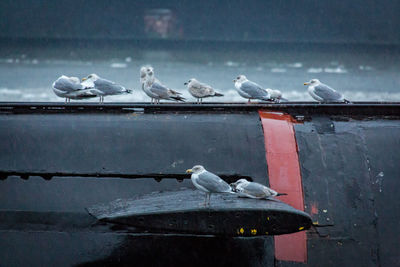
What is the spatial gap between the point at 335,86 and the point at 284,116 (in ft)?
101

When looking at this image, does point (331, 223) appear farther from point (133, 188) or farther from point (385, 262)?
point (133, 188)

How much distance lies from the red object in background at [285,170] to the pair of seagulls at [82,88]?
228cm

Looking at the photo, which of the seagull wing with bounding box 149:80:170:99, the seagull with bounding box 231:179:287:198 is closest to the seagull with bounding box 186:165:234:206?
the seagull with bounding box 231:179:287:198

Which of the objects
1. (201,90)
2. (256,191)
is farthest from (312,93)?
(256,191)

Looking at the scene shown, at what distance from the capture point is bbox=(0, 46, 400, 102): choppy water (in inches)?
1219

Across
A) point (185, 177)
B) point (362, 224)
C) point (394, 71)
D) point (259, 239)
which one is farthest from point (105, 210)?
point (394, 71)

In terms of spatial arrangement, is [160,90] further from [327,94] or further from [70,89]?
[327,94]

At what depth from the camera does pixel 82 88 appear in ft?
22.8

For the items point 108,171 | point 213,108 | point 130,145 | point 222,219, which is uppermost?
point 213,108

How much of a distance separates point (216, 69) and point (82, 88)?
43.3 metres

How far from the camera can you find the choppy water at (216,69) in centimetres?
3095

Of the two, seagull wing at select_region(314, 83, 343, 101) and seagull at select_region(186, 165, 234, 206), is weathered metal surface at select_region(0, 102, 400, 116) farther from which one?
seagull at select_region(186, 165, 234, 206)

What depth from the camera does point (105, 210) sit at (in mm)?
4543

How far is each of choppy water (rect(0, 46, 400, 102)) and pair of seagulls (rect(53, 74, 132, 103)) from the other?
47.1ft
